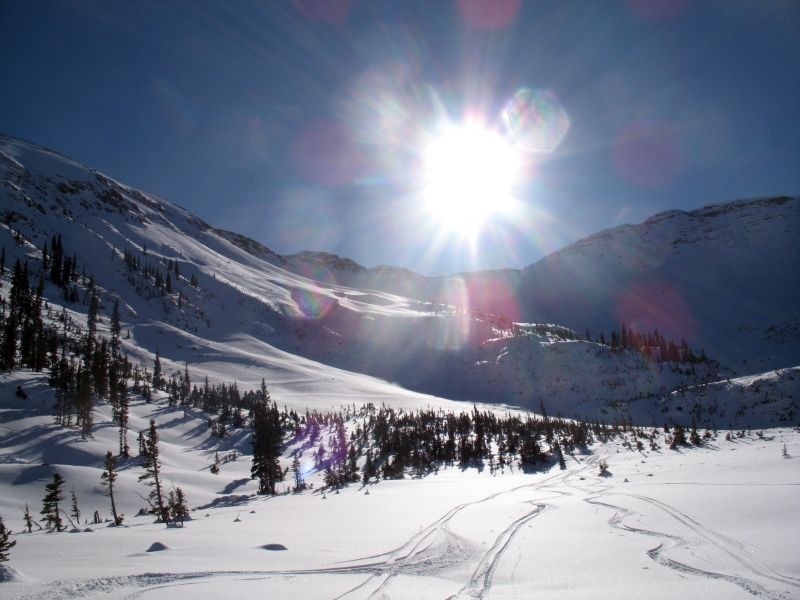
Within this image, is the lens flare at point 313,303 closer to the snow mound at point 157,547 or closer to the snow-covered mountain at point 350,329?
the snow-covered mountain at point 350,329

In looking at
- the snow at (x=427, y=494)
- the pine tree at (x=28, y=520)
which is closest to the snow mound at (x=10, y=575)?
Result: the snow at (x=427, y=494)

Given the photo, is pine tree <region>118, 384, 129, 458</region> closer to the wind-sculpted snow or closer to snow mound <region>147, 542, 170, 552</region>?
the wind-sculpted snow

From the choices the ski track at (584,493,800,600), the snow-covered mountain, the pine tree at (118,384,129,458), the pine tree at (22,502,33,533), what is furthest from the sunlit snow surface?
the snow-covered mountain

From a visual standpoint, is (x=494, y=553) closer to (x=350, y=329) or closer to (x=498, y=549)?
(x=498, y=549)

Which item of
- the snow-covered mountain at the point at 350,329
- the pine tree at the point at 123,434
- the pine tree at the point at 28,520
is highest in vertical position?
the snow-covered mountain at the point at 350,329

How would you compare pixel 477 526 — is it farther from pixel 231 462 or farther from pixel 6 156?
pixel 6 156

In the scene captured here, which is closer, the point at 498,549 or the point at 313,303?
the point at 498,549

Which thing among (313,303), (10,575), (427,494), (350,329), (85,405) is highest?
(313,303)

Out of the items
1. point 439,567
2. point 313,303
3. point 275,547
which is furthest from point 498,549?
point 313,303

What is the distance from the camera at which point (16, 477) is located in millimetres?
25969

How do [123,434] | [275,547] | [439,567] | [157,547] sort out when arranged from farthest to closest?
1. [123,434]
2. [157,547]
3. [275,547]
4. [439,567]

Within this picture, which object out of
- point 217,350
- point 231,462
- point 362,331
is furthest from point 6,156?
point 231,462

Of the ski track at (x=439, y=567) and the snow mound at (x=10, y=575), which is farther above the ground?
the snow mound at (x=10, y=575)

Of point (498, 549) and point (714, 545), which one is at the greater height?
point (714, 545)
